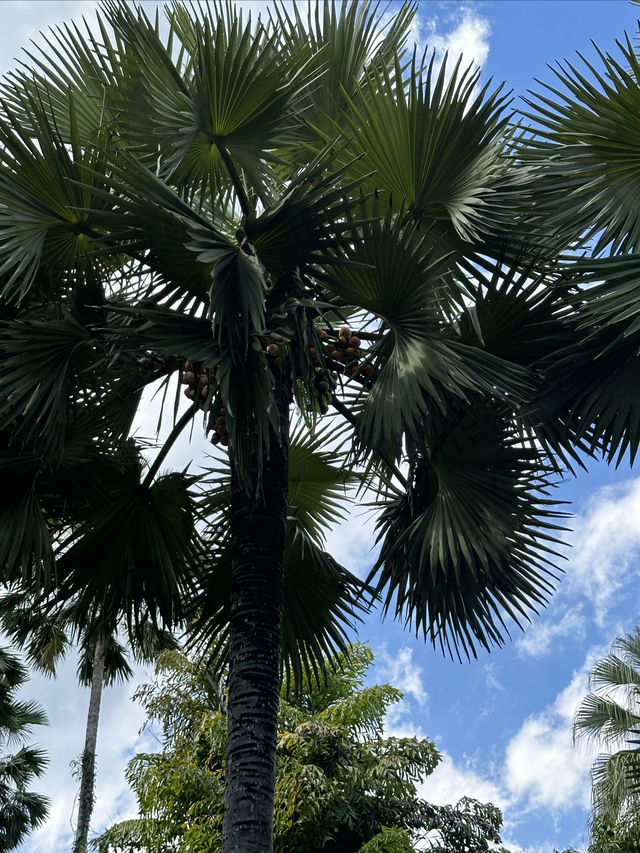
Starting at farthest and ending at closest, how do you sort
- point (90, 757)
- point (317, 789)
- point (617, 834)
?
1. point (90, 757)
2. point (617, 834)
3. point (317, 789)

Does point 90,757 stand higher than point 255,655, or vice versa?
point 90,757

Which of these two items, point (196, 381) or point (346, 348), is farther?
point (346, 348)

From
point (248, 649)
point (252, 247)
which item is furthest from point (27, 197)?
point (248, 649)

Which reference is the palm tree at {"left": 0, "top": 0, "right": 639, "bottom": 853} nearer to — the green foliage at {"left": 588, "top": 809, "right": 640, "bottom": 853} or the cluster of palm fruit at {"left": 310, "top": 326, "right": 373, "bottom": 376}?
the cluster of palm fruit at {"left": 310, "top": 326, "right": 373, "bottom": 376}

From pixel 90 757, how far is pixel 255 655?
11682 mm

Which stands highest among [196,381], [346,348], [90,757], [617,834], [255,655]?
[90,757]

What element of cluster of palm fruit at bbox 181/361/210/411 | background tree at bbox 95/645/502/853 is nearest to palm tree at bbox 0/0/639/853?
cluster of palm fruit at bbox 181/361/210/411

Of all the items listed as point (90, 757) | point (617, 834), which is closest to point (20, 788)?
point (90, 757)

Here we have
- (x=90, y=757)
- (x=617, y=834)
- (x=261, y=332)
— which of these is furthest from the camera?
(x=90, y=757)

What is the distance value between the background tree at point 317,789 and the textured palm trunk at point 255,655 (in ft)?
24.3

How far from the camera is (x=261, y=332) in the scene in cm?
486

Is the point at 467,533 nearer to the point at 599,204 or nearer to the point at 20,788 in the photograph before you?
the point at 599,204

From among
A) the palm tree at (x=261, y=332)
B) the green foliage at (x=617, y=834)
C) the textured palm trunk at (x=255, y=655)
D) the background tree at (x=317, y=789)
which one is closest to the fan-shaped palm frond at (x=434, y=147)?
the palm tree at (x=261, y=332)

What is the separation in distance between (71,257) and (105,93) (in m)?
0.99
